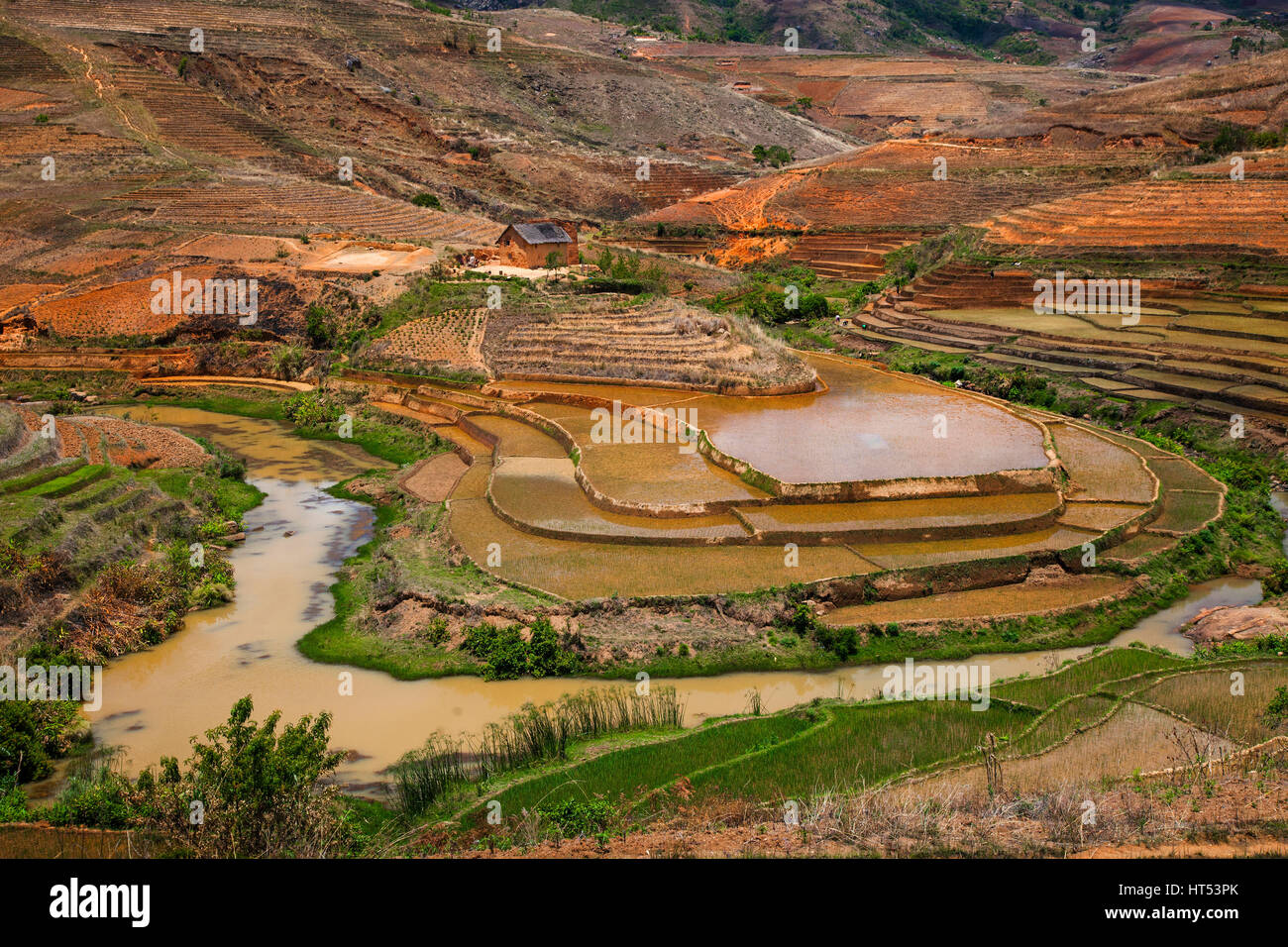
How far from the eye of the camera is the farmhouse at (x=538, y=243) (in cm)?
3847

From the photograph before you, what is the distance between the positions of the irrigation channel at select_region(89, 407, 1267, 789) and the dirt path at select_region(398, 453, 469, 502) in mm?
3627

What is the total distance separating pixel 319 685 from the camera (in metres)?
14.8

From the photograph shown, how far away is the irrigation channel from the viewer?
13.5 m

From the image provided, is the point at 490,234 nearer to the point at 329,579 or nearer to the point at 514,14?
the point at 329,579

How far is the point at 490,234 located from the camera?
4303cm

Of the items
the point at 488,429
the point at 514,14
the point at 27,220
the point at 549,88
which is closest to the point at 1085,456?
the point at 488,429

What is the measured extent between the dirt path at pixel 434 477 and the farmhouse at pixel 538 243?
14942mm

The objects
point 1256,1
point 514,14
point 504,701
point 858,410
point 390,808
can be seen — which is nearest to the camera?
point 390,808

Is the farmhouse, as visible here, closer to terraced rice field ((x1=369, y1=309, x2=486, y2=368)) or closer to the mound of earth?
terraced rice field ((x1=369, y1=309, x2=486, y2=368))

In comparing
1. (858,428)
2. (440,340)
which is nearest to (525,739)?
(858,428)

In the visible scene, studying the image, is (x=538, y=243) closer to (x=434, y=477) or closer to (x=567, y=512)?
(x=434, y=477)

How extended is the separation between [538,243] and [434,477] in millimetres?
16906

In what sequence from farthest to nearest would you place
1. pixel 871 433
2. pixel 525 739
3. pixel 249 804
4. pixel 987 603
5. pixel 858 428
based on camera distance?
pixel 858 428 → pixel 871 433 → pixel 987 603 → pixel 525 739 → pixel 249 804

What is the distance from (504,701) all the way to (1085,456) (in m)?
14.2
